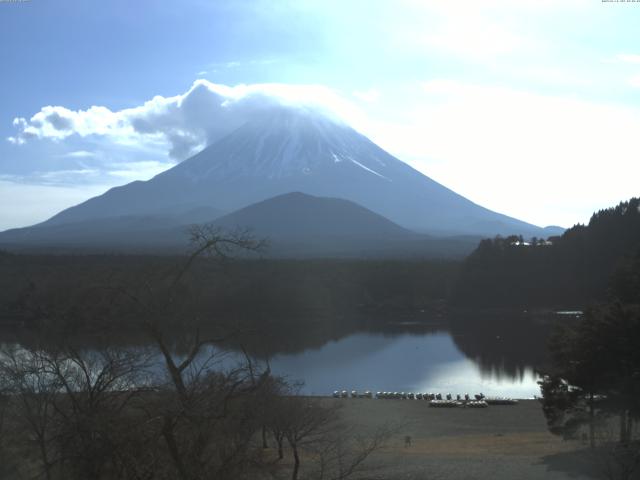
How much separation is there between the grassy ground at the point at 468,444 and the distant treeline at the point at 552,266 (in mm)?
23840

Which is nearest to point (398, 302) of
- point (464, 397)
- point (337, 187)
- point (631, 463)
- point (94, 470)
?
point (464, 397)

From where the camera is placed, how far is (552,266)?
4122cm

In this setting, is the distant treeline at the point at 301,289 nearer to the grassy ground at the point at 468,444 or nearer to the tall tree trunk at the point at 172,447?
the grassy ground at the point at 468,444

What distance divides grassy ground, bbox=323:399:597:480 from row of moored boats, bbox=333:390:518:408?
0.34 m

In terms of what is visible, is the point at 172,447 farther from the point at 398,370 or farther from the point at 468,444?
the point at 398,370

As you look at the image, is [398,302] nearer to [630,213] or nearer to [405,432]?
[630,213]

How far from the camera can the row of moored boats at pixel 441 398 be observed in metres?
15.9

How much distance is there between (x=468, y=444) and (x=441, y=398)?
20.0 feet

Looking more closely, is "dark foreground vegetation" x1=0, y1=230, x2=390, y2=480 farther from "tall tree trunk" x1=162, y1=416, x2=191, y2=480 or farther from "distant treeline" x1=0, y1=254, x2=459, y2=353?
"distant treeline" x1=0, y1=254, x2=459, y2=353

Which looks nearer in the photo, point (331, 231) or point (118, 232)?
point (118, 232)

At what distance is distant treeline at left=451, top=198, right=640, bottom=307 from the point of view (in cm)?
3816

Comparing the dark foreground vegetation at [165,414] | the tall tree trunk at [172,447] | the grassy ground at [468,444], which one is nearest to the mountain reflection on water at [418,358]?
the grassy ground at [468,444]

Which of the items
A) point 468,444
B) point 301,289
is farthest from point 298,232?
point 468,444

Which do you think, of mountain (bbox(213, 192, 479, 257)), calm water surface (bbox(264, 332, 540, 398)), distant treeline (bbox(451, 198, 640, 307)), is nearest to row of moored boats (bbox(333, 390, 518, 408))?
calm water surface (bbox(264, 332, 540, 398))
